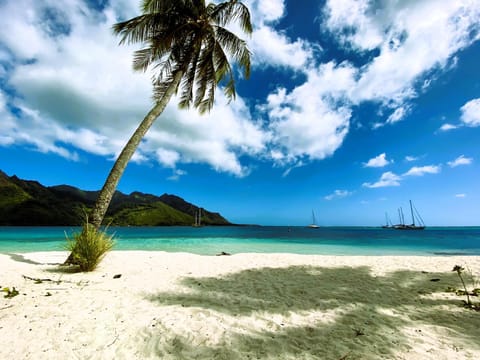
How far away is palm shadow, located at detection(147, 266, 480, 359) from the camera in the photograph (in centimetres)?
252

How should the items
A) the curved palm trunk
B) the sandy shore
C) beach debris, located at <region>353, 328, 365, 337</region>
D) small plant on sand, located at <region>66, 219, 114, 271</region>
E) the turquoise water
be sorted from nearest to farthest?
the sandy shore → beach debris, located at <region>353, 328, 365, 337</region> → small plant on sand, located at <region>66, 219, 114, 271</region> → the curved palm trunk → the turquoise water

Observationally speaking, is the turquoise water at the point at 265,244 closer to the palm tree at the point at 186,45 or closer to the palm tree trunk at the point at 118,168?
the palm tree trunk at the point at 118,168

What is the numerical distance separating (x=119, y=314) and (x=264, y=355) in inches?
88.9

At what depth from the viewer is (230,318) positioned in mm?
3309

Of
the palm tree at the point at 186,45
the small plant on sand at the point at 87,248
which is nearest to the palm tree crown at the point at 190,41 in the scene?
the palm tree at the point at 186,45

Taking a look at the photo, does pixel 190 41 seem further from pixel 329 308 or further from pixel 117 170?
pixel 329 308

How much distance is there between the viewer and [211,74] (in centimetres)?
1064

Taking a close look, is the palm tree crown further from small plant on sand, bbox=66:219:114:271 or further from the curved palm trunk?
small plant on sand, bbox=66:219:114:271

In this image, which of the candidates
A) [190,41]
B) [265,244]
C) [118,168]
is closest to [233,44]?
[190,41]

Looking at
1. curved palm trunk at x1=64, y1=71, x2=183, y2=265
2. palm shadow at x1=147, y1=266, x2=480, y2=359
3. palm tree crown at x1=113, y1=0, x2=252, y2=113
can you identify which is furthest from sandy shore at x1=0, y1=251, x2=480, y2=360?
palm tree crown at x1=113, y1=0, x2=252, y2=113

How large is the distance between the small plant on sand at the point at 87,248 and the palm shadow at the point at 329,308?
8.99ft

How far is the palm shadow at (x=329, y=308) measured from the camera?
252 cm

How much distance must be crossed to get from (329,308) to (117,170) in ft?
23.1

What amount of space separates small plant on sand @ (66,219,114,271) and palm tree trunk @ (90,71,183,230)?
57 centimetres
